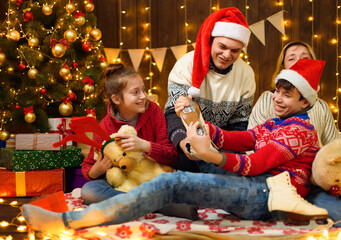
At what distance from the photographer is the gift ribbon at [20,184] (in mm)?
2654

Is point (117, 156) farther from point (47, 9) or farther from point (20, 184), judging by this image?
point (47, 9)

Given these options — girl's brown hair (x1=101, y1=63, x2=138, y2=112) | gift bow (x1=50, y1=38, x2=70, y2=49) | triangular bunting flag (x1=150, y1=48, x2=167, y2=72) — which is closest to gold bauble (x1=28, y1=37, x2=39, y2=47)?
gift bow (x1=50, y1=38, x2=70, y2=49)

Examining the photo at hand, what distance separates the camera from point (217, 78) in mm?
2369

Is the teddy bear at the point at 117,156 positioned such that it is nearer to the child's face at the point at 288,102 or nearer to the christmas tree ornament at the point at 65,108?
the child's face at the point at 288,102

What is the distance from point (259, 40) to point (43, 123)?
6.94 feet

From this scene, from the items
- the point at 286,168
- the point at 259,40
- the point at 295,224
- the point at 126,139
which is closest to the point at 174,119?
the point at 126,139

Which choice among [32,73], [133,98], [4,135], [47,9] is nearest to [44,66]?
[32,73]

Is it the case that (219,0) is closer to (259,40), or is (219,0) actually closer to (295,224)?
(259,40)

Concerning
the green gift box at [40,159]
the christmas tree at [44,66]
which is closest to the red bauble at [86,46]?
the christmas tree at [44,66]

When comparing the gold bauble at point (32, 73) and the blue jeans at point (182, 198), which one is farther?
the gold bauble at point (32, 73)

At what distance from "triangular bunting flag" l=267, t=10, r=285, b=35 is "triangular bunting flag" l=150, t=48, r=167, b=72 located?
1.13 m

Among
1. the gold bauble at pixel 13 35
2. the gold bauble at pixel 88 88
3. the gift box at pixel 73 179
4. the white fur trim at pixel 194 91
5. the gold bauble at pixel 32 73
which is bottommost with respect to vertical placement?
the gift box at pixel 73 179

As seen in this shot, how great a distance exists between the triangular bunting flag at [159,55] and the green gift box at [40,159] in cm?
158

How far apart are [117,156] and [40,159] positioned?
94 centimetres
